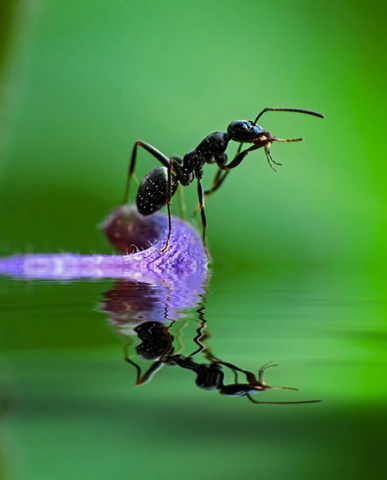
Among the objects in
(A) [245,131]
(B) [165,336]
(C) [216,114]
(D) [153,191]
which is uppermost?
(C) [216,114]

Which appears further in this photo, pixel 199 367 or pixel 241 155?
pixel 241 155

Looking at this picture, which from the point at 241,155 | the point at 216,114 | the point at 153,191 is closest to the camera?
the point at 241,155

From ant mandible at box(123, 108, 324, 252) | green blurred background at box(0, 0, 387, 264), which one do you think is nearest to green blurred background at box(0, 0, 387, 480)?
green blurred background at box(0, 0, 387, 264)

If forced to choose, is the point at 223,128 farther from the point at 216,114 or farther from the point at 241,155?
the point at 241,155

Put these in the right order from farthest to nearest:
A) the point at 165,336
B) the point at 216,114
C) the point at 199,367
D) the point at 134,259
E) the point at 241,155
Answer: the point at 216,114
the point at 241,155
the point at 134,259
the point at 165,336
the point at 199,367

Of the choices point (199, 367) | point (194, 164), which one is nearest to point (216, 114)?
point (194, 164)

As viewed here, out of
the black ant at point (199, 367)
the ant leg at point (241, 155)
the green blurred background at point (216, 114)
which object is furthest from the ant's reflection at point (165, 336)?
the green blurred background at point (216, 114)
